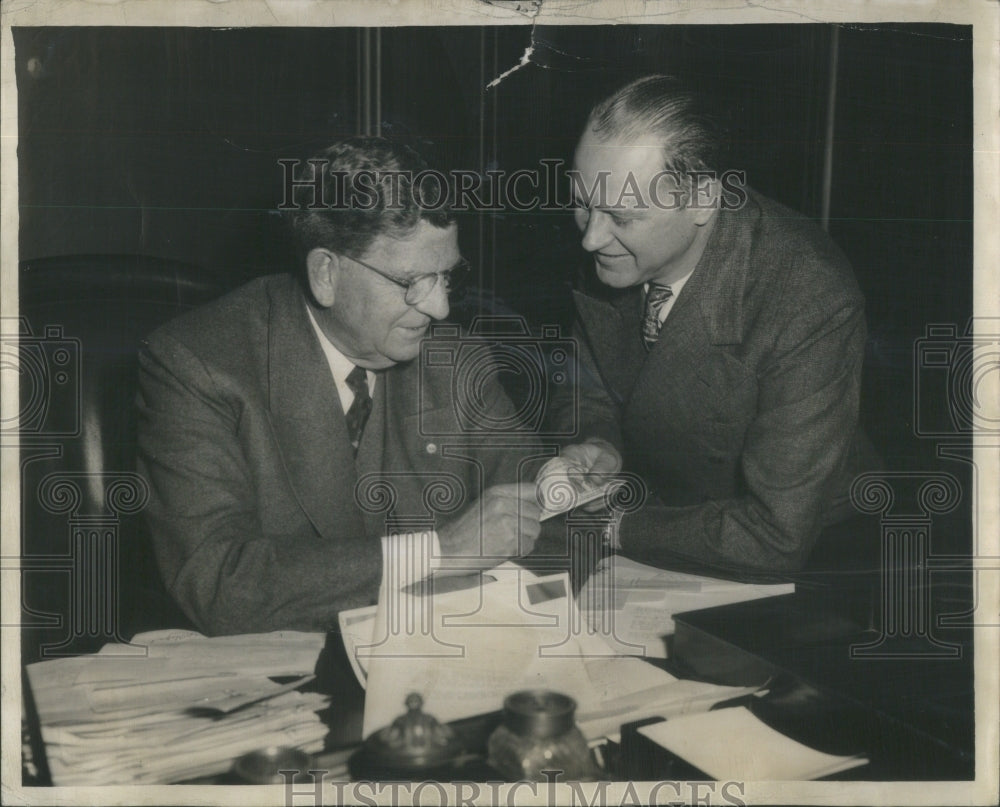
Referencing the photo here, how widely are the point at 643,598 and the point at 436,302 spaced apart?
2.96 ft

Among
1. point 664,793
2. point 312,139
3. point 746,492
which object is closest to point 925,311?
point 746,492

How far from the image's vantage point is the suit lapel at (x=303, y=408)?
Result: 2.57m

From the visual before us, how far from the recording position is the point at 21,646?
2.69 metres

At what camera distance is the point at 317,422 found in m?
2.58

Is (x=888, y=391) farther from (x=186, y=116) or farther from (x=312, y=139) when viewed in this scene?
(x=186, y=116)

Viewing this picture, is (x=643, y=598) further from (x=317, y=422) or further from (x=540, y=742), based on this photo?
(x=317, y=422)

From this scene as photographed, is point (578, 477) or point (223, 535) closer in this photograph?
point (223, 535)

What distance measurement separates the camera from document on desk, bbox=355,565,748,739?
262cm

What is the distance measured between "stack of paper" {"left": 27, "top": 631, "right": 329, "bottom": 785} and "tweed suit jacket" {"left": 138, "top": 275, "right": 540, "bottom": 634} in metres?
0.08

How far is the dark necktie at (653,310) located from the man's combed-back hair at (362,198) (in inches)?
21.2

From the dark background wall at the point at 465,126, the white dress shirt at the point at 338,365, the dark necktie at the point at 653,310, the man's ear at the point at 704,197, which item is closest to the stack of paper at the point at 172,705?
the dark background wall at the point at 465,126

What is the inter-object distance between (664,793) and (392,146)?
1751 mm

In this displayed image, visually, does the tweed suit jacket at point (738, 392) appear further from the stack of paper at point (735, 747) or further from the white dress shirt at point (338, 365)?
the white dress shirt at point (338, 365)

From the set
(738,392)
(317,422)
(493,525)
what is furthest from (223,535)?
(738,392)
